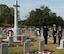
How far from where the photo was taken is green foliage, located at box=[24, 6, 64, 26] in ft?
278

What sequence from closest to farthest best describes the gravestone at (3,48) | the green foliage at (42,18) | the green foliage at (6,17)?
the gravestone at (3,48)
the green foliage at (42,18)
the green foliage at (6,17)

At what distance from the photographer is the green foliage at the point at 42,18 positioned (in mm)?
84812

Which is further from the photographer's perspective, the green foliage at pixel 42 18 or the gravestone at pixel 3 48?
the green foliage at pixel 42 18

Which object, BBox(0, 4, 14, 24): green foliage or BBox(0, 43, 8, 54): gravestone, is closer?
BBox(0, 43, 8, 54): gravestone

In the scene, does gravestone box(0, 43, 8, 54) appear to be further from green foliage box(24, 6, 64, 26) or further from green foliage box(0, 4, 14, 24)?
green foliage box(0, 4, 14, 24)

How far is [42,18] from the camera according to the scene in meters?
85.1

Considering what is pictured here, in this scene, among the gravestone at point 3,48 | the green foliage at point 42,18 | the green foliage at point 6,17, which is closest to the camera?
the gravestone at point 3,48

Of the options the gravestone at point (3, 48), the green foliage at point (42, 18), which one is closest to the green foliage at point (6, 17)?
the green foliage at point (42, 18)

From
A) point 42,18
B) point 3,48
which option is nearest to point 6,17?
point 42,18

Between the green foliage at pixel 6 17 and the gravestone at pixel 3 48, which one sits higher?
the green foliage at pixel 6 17

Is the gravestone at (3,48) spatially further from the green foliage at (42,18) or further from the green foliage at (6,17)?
the green foliage at (6,17)

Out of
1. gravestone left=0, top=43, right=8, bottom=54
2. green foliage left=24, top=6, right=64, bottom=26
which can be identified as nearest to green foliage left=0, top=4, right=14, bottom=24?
green foliage left=24, top=6, right=64, bottom=26

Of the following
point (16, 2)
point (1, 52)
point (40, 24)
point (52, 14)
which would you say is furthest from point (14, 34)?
point (52, 14)

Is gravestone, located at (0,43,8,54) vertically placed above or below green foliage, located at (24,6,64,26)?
below
